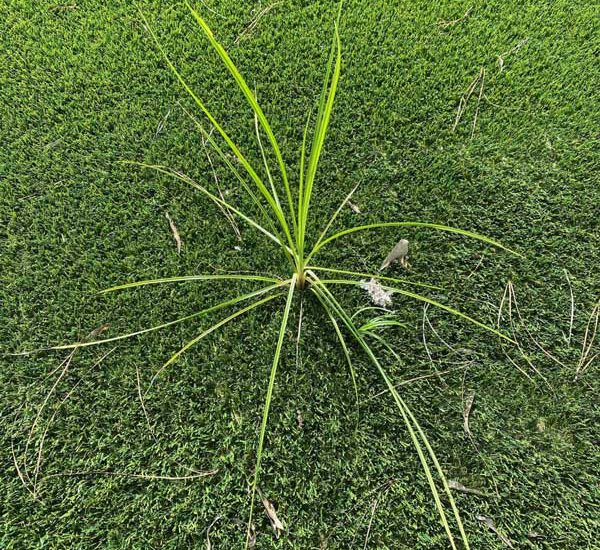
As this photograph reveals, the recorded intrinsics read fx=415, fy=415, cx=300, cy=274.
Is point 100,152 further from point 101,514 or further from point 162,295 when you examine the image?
point 101,514

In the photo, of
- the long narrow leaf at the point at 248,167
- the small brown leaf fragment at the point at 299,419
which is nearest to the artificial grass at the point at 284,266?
the small brown leaf fragment at the point at 299,419

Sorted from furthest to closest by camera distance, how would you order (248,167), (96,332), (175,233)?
(175,233)
(96,332)
(248,167)

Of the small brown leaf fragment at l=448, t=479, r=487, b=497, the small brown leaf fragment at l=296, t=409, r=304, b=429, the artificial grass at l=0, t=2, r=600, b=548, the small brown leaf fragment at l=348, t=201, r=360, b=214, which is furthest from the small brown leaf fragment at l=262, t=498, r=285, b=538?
the small brown leaf fragment at l=348, t=201, r=360, b=214

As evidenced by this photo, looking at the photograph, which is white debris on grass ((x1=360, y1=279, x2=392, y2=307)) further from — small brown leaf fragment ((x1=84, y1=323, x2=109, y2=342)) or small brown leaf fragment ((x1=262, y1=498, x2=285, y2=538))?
small brown leaf fragment ((x1=84, y1=323, x2=109, y2=342))

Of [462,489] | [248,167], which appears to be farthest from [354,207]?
[462,489]

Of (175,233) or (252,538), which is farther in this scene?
(175,233)

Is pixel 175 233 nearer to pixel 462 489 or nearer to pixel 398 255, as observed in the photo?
pixel 398 255

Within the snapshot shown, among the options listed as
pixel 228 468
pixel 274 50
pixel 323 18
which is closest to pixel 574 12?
pixel 323 18
